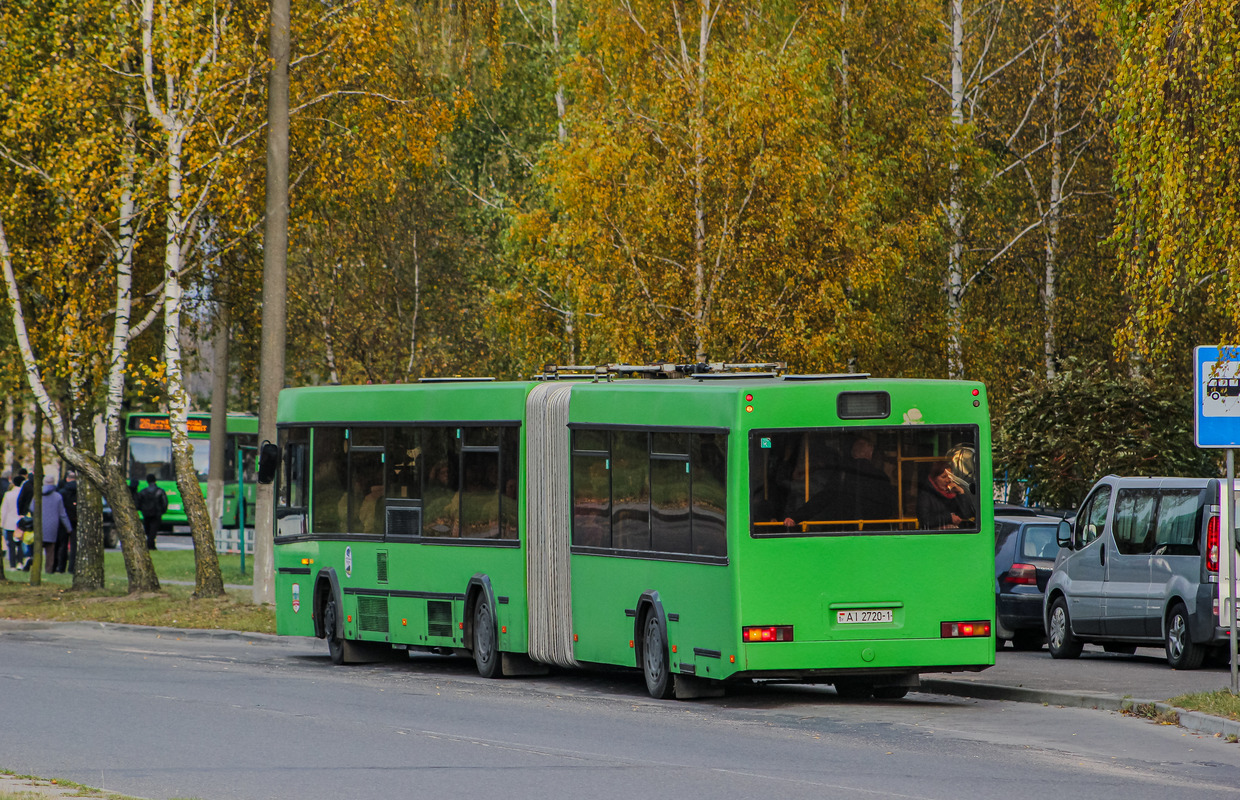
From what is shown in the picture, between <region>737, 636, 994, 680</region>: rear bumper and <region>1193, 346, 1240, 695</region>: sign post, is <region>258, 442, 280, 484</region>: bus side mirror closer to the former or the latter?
<region>737, 636, 994, 680</region>: rear bumper

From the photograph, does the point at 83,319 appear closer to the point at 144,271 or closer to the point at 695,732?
the point at 144,271

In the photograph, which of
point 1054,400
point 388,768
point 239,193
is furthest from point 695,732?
point 1054,400

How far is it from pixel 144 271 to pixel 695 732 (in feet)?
69.7

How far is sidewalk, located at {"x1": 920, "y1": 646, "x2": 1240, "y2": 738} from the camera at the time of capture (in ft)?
49.4

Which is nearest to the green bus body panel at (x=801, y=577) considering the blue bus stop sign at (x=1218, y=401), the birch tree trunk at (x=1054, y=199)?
the blue bus stop sign at (x=1218, y=401)

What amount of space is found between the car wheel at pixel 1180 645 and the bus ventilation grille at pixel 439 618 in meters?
7.24

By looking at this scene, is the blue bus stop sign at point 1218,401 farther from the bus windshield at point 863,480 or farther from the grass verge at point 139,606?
the grass verge at point 139,606

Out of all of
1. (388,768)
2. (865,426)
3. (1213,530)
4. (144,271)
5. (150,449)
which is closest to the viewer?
(388,768)

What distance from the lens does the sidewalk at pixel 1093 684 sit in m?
15.1

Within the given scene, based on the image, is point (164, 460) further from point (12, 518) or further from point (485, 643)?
point (485, 643)

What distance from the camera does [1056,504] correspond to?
32.1m

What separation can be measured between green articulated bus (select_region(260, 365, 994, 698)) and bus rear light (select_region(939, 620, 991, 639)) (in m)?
0.01

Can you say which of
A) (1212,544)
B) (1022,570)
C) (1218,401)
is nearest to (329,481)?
(1022,570)

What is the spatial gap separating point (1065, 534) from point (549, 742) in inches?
408
